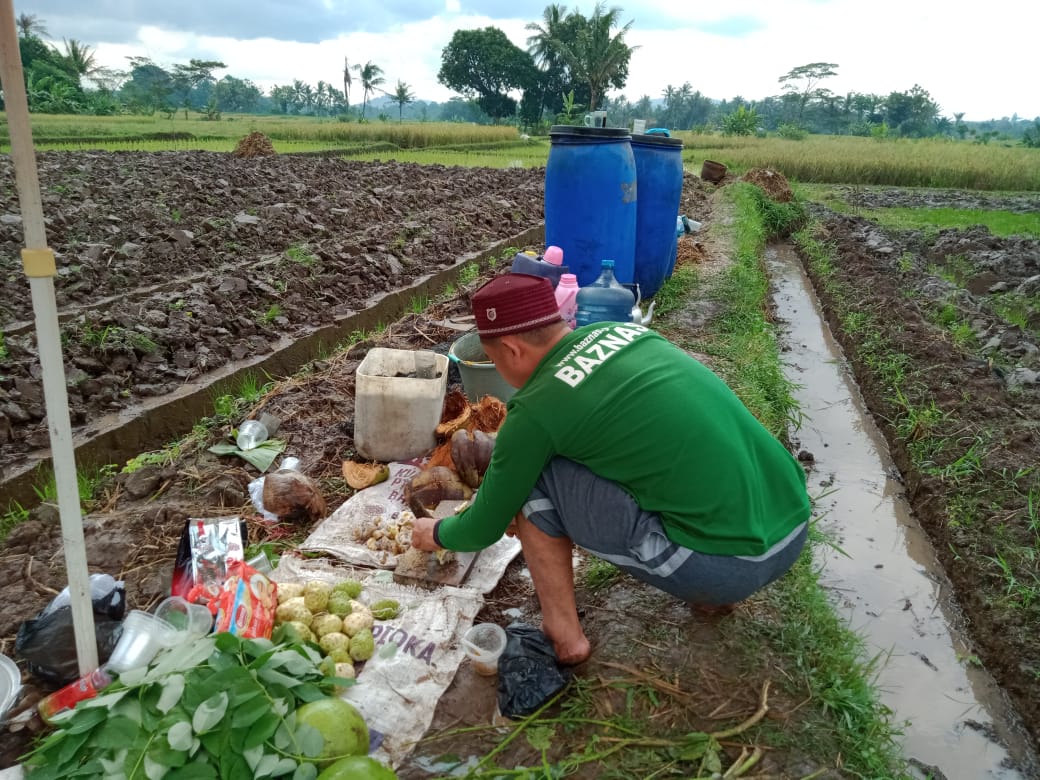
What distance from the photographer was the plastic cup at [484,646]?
202 cm

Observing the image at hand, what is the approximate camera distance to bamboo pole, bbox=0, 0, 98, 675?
4.38 feet

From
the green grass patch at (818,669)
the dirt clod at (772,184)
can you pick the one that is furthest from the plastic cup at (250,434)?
the dirt clod at (772,184)

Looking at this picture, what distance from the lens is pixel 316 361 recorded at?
463 centimetres

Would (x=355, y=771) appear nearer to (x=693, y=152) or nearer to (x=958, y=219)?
(x=958, y=219)

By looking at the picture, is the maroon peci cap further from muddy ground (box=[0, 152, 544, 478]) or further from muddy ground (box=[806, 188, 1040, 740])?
muddy ground (box=[0, 152, 544, 478])

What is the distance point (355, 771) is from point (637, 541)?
0.92 meters

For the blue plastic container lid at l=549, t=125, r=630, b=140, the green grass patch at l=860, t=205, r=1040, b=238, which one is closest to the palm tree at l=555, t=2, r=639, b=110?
the green grass patch at l=860, t=205, r=1040, b=238

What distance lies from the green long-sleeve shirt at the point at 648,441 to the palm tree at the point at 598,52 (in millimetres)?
39368

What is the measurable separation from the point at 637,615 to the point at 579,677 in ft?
1.21

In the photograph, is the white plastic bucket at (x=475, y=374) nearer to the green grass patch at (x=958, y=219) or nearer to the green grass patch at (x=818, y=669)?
the green grass patch at (x=818, y=669)

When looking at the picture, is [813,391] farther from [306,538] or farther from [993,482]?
[306,538]

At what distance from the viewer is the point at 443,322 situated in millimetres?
5238

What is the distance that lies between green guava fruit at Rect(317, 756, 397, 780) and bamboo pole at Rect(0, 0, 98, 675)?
29.9 inches

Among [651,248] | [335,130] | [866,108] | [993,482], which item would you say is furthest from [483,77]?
[993,482]
